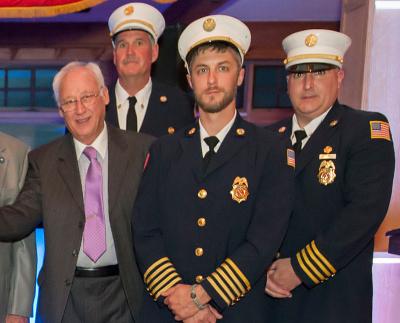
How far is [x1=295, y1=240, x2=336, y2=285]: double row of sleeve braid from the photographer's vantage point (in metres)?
2.02

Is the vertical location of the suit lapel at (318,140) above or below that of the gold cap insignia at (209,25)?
below

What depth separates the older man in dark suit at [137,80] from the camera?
103 inches

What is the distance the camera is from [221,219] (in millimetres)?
1893

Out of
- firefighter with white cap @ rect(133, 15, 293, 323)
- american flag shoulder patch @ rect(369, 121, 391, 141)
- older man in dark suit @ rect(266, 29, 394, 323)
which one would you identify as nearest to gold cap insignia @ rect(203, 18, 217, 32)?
firefighter with white cap @ rect(133, 15, 293, 323)

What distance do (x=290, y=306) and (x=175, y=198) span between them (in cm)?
59

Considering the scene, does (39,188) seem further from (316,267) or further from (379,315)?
(379,315)

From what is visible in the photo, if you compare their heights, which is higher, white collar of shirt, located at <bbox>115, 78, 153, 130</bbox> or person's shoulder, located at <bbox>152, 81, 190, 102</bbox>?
person's shoulder, located at <bbox>152, 81, 190, 102</bbox>

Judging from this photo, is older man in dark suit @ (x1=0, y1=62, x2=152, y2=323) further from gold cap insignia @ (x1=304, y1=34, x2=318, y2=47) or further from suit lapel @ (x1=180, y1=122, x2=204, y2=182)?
gold cap insignia @ (x1=304, y1=34, x2=318, y2=47)

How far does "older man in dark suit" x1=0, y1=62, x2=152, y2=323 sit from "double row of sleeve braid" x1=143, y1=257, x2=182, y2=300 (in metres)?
0.24

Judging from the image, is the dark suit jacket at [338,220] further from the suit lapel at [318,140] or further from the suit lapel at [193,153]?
the suit lapel at [193,153]

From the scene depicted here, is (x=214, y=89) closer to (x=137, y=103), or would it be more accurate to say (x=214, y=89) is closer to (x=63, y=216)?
(x=63, y=216)

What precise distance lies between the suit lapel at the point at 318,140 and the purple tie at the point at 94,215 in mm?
701

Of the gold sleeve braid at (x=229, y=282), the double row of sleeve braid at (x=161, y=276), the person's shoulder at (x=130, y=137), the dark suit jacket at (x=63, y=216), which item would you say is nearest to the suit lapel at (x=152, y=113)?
the person's shoulder at (x=130, y=137)

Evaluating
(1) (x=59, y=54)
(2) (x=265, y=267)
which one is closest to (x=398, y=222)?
(2) (x=265, y=267)
